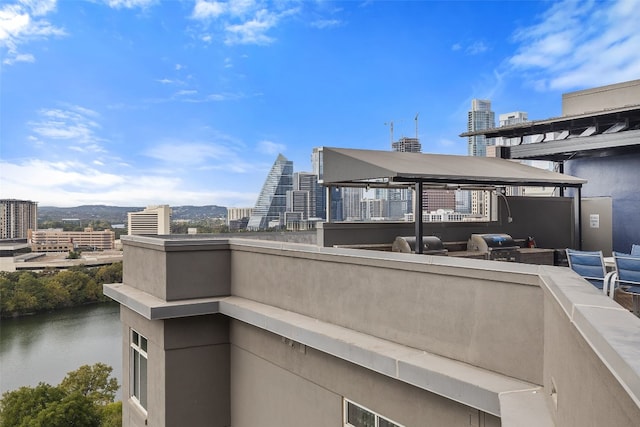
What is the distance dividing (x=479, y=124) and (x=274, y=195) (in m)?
11.1

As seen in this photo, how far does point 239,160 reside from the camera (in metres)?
99.8

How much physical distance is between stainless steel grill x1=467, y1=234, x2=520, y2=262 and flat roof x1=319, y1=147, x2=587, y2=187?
1.09 metres

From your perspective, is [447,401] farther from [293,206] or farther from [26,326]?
[26,326]

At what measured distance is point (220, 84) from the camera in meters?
117

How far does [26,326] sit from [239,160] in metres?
53.9

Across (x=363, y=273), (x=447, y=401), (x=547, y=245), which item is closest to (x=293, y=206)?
(x=547, y=245)

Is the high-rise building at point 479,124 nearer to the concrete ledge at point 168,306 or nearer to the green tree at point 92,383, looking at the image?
the concrete ledge at point 168,306

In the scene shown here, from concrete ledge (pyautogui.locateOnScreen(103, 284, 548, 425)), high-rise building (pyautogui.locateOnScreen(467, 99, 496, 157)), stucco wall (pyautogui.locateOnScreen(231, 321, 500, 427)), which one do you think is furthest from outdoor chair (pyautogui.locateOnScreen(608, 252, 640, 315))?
high-rise building (pyautogui.locateOnScreen(467, 99, 496, 157))

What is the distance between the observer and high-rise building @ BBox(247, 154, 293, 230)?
21.7 meters

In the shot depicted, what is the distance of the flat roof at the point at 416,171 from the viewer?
6.11 meters

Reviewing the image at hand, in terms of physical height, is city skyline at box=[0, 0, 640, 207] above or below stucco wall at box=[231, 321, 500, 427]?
above

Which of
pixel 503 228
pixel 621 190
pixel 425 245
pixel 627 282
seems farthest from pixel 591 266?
pixel 621 190

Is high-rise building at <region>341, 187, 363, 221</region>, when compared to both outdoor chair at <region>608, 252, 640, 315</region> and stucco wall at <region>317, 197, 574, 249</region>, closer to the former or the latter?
stucco wall at <region>317, 197, 574, 249</region>

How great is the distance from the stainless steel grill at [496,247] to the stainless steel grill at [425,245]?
913 millimetres
